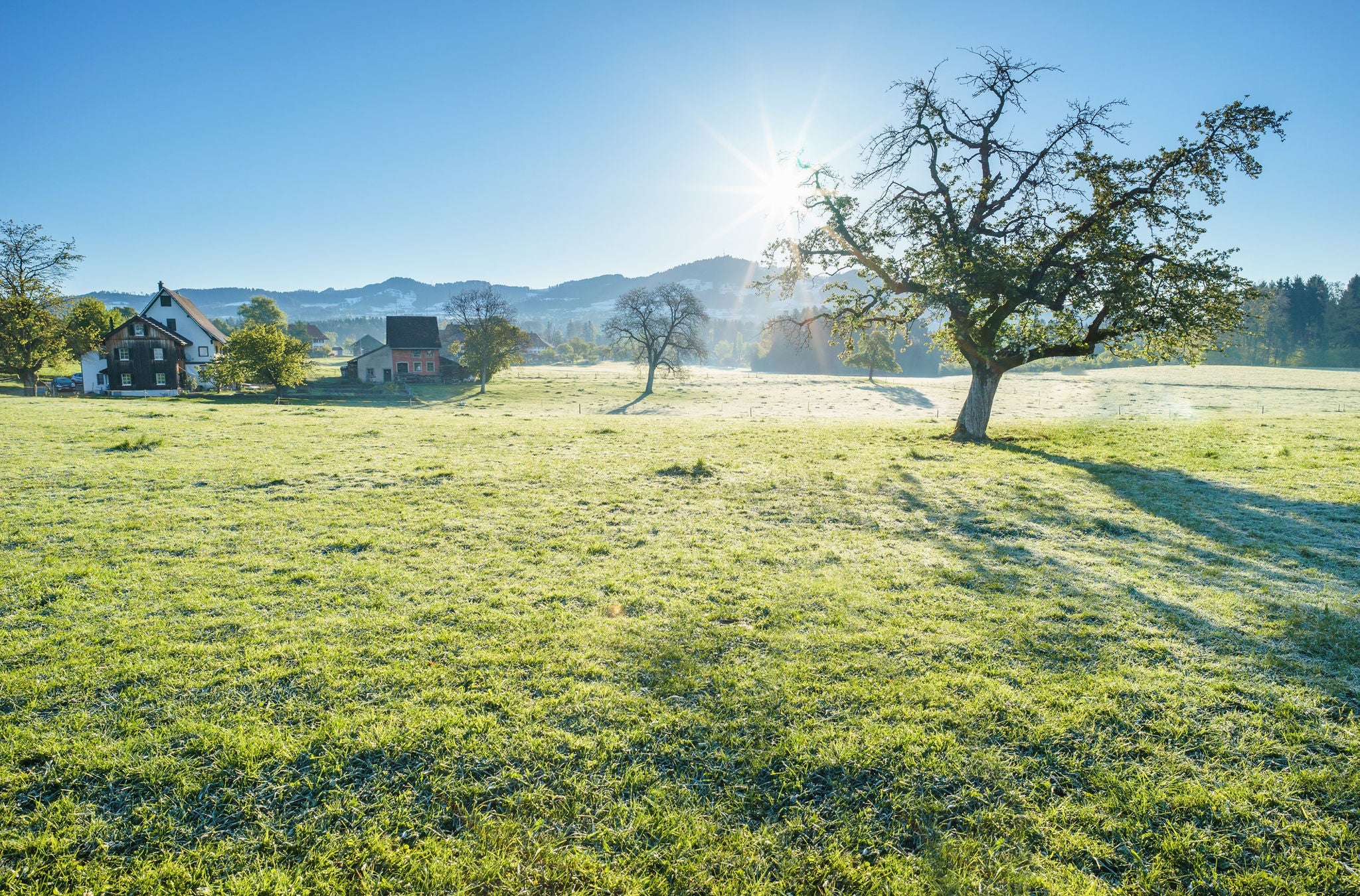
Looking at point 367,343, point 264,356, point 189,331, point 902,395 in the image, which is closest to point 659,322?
point 902,395

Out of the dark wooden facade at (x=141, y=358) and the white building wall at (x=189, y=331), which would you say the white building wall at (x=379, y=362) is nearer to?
the white building wall at (x=189, y=331)

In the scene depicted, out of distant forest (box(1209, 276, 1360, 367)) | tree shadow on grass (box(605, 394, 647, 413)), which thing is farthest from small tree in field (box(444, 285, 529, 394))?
distant forest (box(1209, 276, 1360, 367))

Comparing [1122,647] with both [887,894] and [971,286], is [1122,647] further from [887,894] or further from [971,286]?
[971,286]

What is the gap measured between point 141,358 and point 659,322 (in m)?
52.1

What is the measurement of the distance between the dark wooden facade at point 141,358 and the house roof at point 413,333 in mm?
21757

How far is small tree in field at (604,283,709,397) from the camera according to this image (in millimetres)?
65438

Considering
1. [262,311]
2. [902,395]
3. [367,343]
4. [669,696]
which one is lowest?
[669,696]

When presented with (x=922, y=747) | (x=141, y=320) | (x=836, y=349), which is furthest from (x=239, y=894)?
(x=836, y=349)

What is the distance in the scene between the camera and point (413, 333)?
74.1 m

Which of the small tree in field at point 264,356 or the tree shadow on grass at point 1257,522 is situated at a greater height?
the small tree in field at point 264,356

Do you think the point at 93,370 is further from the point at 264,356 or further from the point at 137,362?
the point at 264,356

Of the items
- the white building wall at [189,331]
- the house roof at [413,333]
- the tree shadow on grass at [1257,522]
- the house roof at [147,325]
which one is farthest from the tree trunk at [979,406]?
the white building wall at [189,331]

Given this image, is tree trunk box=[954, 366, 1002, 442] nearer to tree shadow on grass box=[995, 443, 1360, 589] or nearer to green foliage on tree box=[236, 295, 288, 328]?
tree shadow on grass box=[995, 443, 1360, 589]

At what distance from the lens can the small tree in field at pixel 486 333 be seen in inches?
2534
